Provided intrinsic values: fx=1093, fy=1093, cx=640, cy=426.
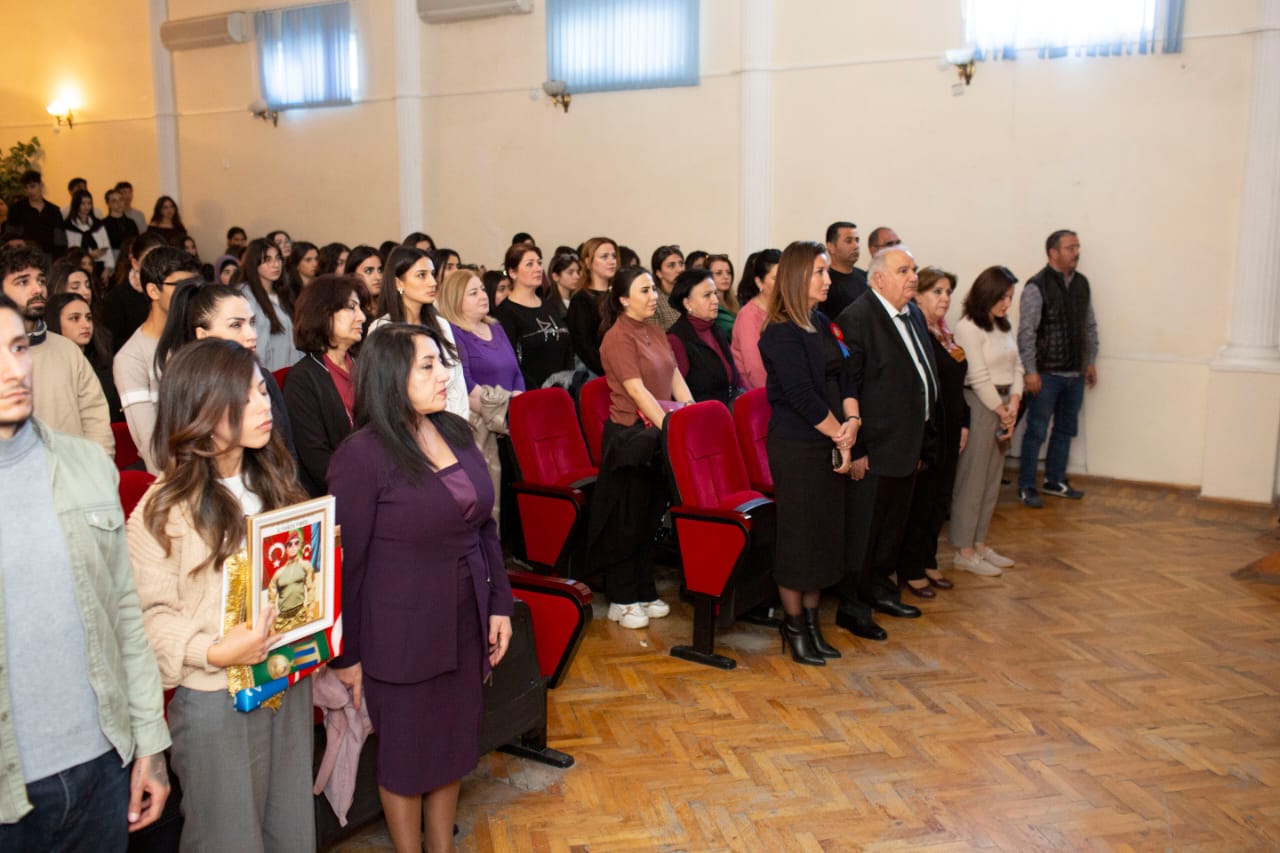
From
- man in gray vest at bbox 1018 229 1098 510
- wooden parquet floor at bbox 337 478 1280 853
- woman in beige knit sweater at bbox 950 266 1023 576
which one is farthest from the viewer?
man in gray vest at bbox 1018 229 1098 510

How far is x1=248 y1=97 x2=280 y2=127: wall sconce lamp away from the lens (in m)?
10.8

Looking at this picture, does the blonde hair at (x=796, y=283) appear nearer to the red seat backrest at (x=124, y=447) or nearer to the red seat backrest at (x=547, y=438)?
the red seat backrest at (x=547, y=438)

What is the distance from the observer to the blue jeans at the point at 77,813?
5.62 ft

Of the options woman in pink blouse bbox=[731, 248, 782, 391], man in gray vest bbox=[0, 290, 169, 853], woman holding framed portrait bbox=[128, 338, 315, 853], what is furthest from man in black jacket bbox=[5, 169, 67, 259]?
man in gray vest bbox=[0, 290, 169, 853]

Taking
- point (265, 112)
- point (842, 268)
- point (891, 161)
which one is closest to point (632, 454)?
point (842, 268)

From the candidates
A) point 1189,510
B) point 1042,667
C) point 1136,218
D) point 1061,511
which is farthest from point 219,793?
point 1136,218

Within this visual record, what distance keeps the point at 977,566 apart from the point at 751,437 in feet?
4.95

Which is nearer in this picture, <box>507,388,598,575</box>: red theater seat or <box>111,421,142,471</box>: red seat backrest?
<box>111,421,142,471</box>: red seat backrest

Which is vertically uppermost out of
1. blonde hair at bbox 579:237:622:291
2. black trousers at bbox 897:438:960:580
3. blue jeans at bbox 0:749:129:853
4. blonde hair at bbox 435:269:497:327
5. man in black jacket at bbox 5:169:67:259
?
man in black jacket at bbox 5:169:67:259

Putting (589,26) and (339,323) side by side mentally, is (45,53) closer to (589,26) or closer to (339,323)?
(589,26)

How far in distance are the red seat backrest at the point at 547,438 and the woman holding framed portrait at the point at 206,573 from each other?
2.63 m

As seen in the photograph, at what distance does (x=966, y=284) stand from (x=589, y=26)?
12.3ft

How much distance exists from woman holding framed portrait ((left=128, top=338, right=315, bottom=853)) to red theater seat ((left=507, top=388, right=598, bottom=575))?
2507mm

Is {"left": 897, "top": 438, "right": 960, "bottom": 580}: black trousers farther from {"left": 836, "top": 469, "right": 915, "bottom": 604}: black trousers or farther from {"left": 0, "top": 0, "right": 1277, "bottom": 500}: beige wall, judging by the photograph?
{"left": 0, "top": 0, "right": 1277, "bottom": 500}: beige wall
